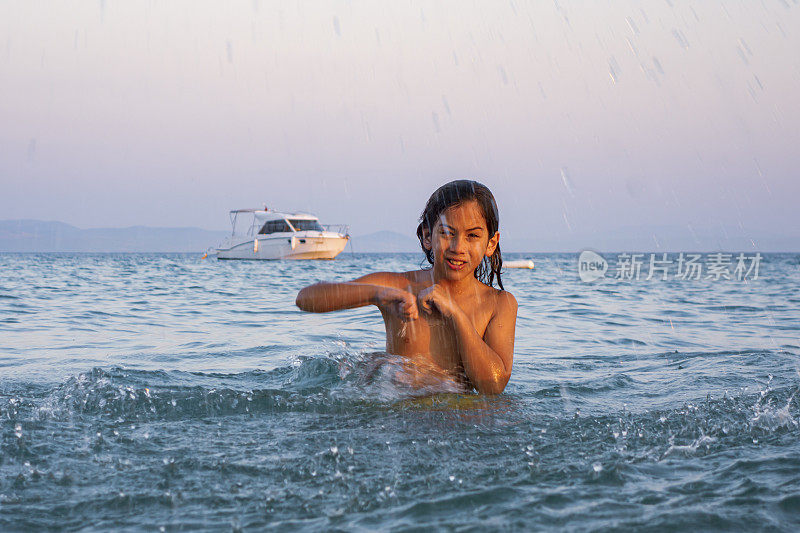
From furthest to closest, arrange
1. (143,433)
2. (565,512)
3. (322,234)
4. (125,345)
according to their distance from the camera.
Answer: (322,234) < (125,345) < (143,433) < (565,512)

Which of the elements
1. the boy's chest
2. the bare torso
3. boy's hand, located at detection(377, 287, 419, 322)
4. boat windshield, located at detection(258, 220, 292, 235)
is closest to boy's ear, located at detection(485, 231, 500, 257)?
the bare torso

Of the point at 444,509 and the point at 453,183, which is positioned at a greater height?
the point at 453,183

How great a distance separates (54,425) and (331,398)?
56.3 inches

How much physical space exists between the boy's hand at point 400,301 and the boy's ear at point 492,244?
787mm

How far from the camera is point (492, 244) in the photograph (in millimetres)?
3803

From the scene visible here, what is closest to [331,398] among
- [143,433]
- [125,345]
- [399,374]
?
[399,374]

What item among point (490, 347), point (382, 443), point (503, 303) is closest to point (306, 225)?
point (503, 303)

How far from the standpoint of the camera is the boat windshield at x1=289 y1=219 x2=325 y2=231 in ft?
164

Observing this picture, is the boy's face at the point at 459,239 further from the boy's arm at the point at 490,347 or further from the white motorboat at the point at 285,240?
the white motorboat at the point at 285,240

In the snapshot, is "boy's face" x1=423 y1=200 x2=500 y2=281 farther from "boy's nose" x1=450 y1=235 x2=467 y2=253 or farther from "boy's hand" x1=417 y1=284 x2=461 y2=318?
"boy's hand" x1=417 y1=284 x2=461 y2=318

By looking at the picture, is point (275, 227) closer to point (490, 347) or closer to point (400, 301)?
point (490, 347)

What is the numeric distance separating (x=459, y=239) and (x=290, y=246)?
45.0 meters

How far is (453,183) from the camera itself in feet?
11.6

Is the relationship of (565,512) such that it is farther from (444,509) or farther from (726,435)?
(726,435)
